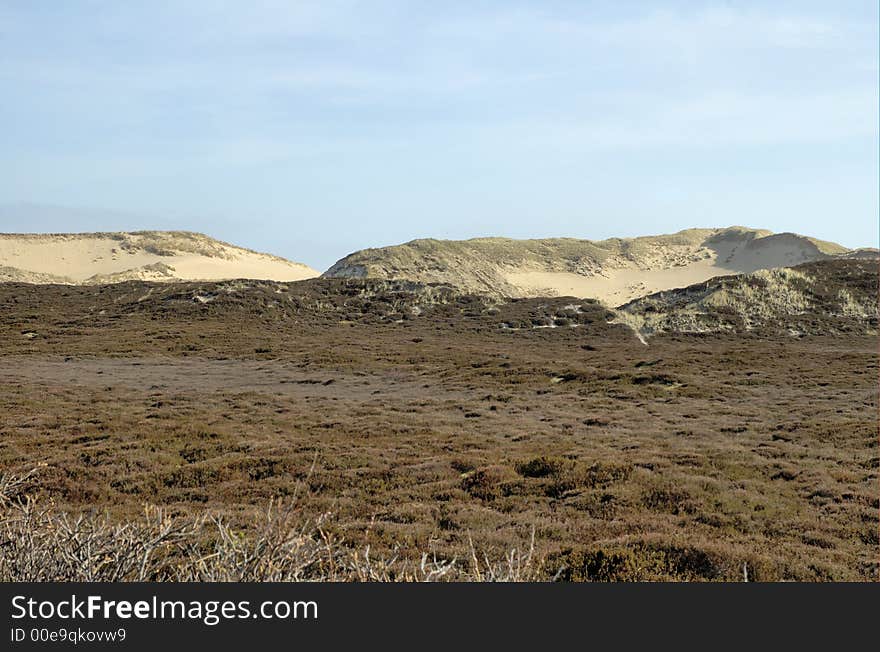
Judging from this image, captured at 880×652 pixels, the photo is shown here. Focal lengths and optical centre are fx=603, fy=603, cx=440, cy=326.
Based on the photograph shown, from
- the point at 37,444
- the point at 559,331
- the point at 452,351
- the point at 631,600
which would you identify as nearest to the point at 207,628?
the point at 631,600

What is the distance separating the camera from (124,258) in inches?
4277

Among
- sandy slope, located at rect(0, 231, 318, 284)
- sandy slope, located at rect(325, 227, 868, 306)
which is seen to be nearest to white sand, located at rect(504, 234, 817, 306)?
sandy slope, located at rect(325, 227, 868, 306)

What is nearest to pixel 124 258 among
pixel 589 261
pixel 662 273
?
pixel 589 261

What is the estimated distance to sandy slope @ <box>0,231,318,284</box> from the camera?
97.4 metres

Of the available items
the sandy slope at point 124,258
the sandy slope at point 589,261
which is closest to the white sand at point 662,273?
the sandy slope at point 589,261

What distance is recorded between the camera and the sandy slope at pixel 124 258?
319 ft

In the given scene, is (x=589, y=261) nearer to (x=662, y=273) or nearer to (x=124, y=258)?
(x=662, y=273)

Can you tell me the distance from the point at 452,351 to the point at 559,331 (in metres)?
13.5

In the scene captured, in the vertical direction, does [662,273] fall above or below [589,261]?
below

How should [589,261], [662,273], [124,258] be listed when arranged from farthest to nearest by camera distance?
[124,258] < [589,261] < [662,273]

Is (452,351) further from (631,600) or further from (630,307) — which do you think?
(631,600)

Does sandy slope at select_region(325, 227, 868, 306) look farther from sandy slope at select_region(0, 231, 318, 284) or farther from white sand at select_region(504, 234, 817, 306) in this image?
sandy slope at select_region(0, 231, 318, 284)

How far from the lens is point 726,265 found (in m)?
106

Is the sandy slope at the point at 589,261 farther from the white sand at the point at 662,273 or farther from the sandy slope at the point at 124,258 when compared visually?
the sandy slope at the point at 124,258
